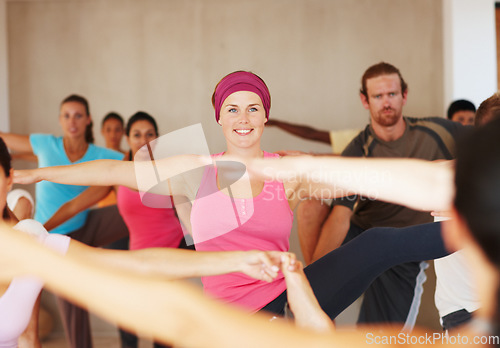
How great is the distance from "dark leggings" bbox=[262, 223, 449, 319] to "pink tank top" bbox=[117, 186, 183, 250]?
1.40 metres

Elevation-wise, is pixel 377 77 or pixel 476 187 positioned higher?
pixel 377 77

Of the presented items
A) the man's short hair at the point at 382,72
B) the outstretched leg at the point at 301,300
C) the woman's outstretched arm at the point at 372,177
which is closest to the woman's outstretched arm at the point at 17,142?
the woman's outstretched arm at the point at 372,177

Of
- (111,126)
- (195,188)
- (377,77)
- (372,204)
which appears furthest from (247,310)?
(111,126)

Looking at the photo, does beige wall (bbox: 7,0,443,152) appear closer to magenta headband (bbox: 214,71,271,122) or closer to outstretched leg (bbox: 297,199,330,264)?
outstretched leg (bbox: 297,199,330,264)

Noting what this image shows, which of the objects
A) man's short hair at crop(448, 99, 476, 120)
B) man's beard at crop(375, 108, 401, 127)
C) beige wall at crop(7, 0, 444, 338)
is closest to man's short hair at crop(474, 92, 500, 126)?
man's beard at crop(375, 108, 401, 127)

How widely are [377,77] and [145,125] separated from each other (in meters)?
1.44

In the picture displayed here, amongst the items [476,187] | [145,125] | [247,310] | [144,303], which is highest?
[145,125]

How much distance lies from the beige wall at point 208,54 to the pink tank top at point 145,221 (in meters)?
1.27

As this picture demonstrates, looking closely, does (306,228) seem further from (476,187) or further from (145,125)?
(476,187)

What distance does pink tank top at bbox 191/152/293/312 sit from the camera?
1.78 m

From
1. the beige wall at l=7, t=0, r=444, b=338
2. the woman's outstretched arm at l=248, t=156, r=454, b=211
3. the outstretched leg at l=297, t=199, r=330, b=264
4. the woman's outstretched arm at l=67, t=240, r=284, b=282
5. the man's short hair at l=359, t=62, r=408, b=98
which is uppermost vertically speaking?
the beige wall at l=7, t=0, r=444, b=338

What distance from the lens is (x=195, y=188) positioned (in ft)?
6.38

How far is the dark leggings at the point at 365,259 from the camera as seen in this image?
1.59 metres

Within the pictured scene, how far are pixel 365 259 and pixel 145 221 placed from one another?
169cm
